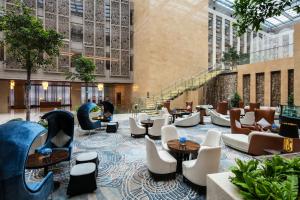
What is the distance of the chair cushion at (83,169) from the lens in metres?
3.29

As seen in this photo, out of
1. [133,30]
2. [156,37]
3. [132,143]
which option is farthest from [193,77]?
[132,143]

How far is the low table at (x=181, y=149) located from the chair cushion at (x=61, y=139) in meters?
2.70

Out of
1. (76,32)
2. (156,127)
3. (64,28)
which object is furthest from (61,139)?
(76,32)

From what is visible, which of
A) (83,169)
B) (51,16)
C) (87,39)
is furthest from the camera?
(87,39)

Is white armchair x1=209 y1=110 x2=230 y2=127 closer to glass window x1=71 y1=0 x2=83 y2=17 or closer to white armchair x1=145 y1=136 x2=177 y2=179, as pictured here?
white armchair x1=145 y1=136 x2=177 y2=179

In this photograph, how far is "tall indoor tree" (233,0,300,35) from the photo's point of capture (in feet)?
7.30

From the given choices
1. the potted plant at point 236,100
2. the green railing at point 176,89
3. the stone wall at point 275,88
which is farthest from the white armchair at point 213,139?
the stone wall at point 275,88

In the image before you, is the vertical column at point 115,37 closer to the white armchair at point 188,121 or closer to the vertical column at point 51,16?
the vertical column at point 51,16

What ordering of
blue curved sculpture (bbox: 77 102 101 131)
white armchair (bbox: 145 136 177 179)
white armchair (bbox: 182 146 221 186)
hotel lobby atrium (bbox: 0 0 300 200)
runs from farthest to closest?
blue curved sculpture (bbox: 77 102 101 131) < white armchair (bbox: 145 136 177 179) < white armchair (bbox: 182 146 221 186) < hotel lobby atrium (bbox: 0 0 300 200)

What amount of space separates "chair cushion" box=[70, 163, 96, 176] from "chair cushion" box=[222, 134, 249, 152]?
13.9ft

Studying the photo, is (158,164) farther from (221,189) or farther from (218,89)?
(218,89)

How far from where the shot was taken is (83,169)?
3.44 metres

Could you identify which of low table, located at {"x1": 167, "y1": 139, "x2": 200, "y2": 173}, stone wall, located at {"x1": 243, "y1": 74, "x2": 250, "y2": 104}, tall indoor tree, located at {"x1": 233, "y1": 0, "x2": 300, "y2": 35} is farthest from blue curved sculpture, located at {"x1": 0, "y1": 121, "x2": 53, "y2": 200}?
stone wall, located at {"x1": 243, "y1": 74, "x2": 250, "y2": 104}

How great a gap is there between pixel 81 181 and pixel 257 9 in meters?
3.79
